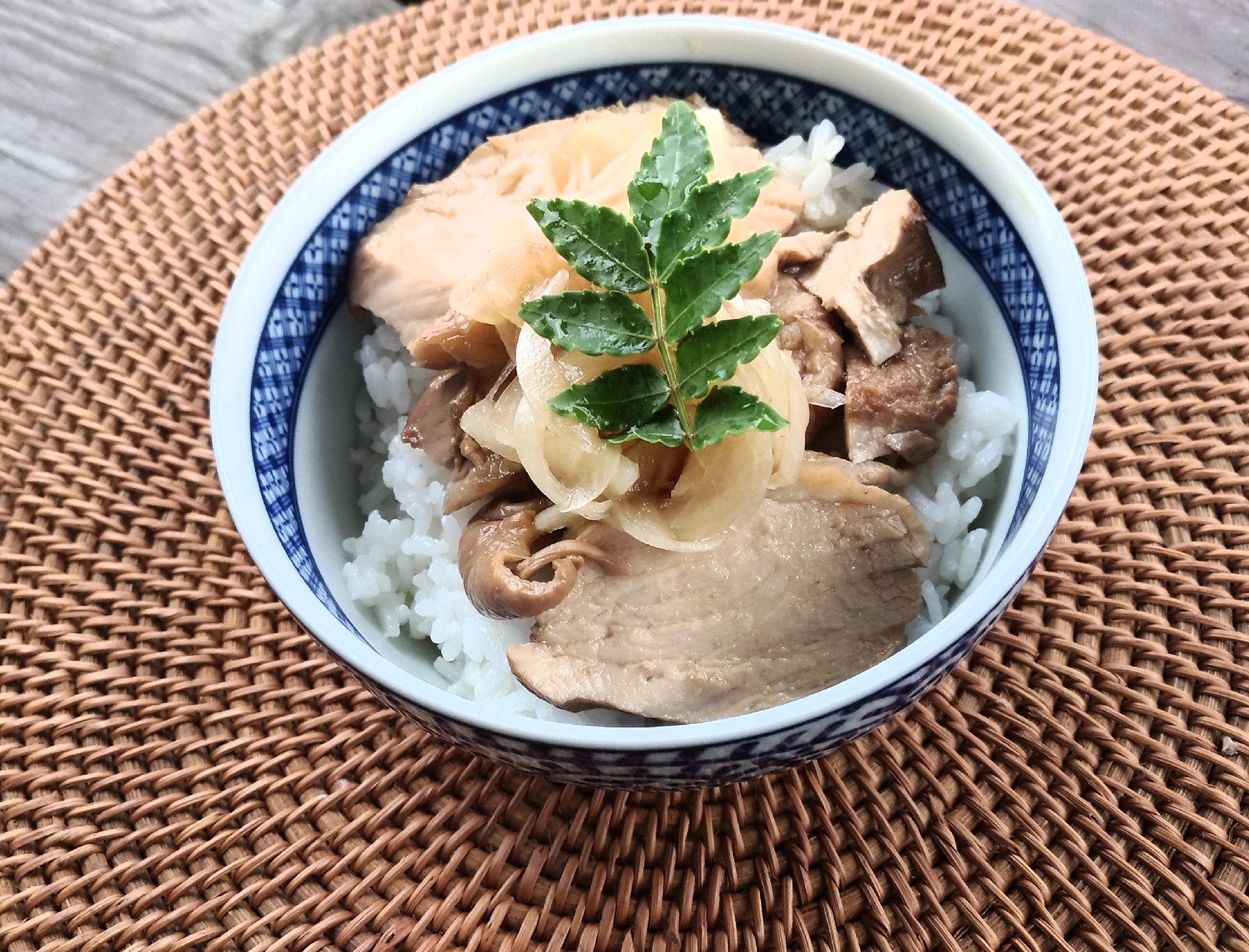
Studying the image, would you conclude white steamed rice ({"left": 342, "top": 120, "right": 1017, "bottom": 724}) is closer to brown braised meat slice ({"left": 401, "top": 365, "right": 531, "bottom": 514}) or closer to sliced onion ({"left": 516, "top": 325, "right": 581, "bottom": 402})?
brown braised meat slice ({"left": 401, "top": 365, "right": 531, "bottom": 514})

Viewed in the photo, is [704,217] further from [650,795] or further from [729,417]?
[650,795]

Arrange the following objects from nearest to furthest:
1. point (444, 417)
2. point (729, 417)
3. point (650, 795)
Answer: point (729, 417), point (650, 795), point (444, 417)

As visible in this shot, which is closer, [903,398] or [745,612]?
[745,612]

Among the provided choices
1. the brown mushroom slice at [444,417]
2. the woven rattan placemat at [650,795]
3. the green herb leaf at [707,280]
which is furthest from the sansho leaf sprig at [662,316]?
the woven rattan placemat at [650,795]

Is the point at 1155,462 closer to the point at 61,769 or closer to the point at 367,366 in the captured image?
the point at 367,366

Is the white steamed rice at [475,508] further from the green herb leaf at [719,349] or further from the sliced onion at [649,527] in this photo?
the green herb leaf at [719,349]

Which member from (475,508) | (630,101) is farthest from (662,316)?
(630,101)
